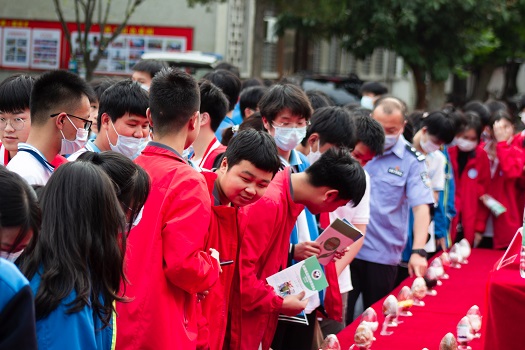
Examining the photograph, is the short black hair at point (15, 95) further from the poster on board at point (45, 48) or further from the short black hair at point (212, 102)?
the poster on board at point (45, 48)

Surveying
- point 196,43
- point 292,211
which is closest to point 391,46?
point 196,43

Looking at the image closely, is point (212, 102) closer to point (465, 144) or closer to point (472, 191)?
point (465, 144)

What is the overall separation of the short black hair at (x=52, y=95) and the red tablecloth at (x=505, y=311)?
1.83 m

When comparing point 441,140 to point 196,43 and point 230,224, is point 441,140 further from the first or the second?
point 196,43

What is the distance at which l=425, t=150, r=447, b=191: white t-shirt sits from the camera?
7070 millimetres

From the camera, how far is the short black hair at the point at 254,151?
3.67 meters

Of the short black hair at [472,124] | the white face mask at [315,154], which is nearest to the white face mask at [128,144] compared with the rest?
the white face mask at [315,154]

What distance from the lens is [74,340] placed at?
2549 millimetres

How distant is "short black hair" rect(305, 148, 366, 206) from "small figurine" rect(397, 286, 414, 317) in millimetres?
850

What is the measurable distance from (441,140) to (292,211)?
2970mm

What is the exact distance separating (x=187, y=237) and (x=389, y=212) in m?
2.96

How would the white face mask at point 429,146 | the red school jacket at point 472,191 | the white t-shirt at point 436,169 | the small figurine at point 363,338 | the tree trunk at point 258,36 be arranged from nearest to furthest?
the small figurine at point 363,338
the white face mask at point 429,146
the white t-shirt at point 436,169
the red school jacket at point 472,191
the tree trunk at point 258,36

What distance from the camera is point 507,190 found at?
8219 millimetres

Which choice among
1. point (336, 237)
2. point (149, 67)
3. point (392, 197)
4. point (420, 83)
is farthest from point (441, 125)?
point (420, 83)
